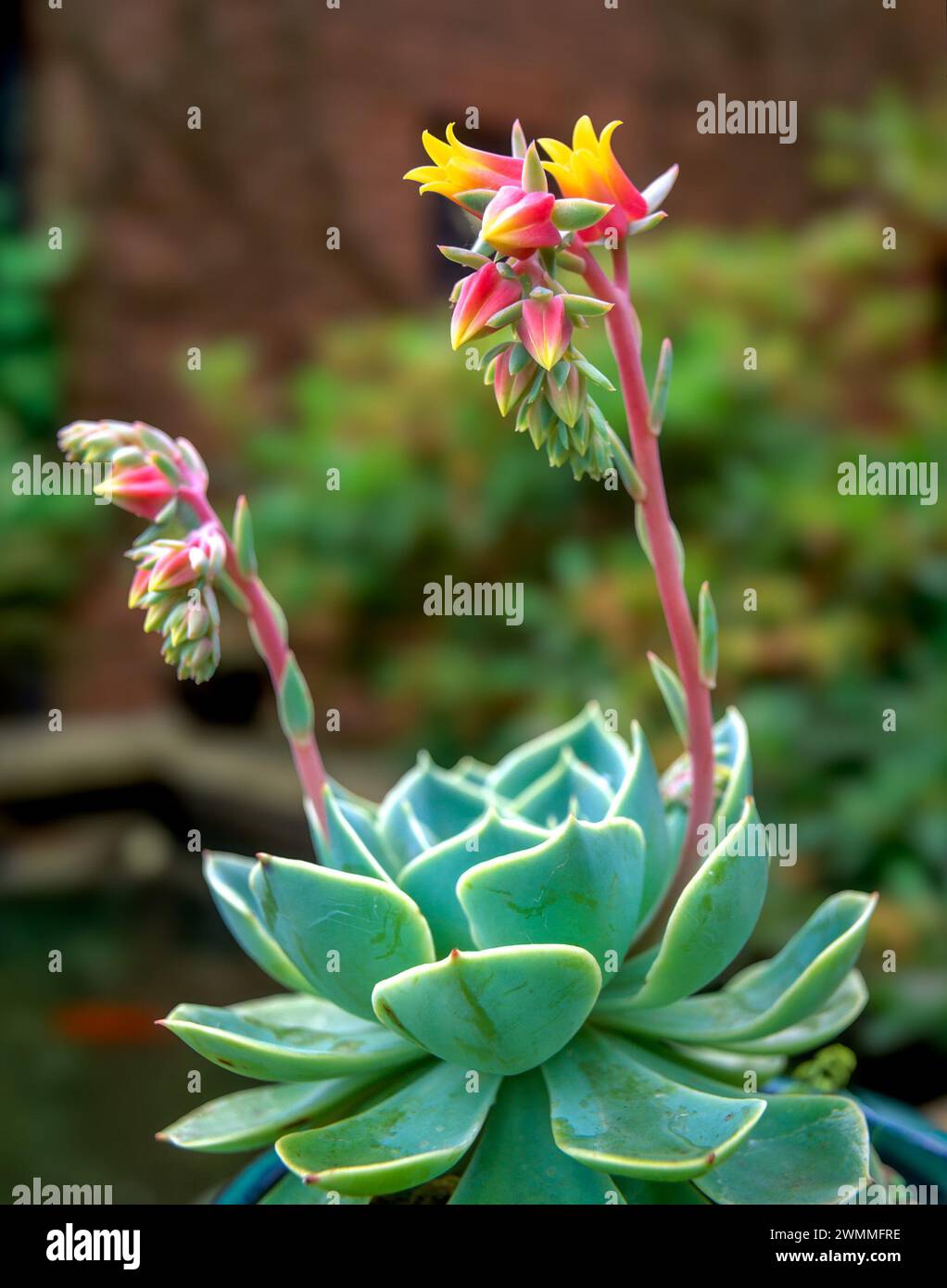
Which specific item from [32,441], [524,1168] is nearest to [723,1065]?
[524,1168]

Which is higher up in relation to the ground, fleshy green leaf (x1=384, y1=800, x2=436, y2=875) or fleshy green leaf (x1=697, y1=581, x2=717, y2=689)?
fleshy green leaf (x1=697, y1=581, x2=717, y2=689)

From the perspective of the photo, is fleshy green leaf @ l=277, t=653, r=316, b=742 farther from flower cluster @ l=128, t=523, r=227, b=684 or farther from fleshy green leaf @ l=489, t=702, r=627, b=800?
fleshy green leaf @ l=489, t=702, r=627, b=800

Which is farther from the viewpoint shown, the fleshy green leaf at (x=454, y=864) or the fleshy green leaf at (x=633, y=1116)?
the fleshy green leaf at (x=454, y=864)

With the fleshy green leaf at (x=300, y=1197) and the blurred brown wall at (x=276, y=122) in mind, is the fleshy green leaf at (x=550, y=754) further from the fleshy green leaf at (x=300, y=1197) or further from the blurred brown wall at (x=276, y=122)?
the blurred brown wall at (x=276, y=122)

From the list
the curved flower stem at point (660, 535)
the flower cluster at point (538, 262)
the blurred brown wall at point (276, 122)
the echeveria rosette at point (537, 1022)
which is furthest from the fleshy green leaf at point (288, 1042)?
the blurred brown wall at point (276, 122)

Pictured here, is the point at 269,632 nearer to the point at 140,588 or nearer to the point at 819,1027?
the point at 140,588

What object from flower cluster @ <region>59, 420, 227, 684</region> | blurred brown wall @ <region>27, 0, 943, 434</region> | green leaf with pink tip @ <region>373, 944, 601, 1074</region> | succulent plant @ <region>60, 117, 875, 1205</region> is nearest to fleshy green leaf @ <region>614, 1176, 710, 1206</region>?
succulent plant @ <region>60, 117, 875, 1205</region>
